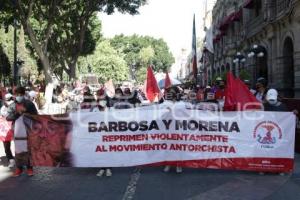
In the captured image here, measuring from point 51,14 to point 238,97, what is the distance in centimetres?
1842

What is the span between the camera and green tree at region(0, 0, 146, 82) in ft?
78.8

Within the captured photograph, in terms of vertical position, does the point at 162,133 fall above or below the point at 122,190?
above

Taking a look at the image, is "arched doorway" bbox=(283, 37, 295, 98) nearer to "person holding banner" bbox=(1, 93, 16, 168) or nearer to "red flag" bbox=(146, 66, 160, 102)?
"red flag" bbox=(146, 66, 160, 102)

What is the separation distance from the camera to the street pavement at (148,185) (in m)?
7.41

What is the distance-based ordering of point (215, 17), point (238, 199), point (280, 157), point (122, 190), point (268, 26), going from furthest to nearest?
point (215, 17) → point (268, 26) → point (280, 157) → point (122, 190) → point (238, 199)

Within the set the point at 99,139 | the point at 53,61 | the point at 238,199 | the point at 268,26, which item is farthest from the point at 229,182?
the point at 53,61

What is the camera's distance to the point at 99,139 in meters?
9.07

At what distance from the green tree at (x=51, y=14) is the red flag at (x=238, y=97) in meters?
16.1

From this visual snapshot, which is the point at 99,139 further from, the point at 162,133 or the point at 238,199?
the point at 238,199

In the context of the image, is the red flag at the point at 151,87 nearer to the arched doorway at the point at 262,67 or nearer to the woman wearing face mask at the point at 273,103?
the woman wearing face mask at the point at 273,103

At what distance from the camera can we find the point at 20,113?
30.0ft

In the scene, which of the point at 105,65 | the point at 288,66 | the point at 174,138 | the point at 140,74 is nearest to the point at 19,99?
the point at 174,138

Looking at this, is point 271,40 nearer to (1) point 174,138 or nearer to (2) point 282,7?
(2) point 282,7

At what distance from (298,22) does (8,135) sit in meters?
17.8
